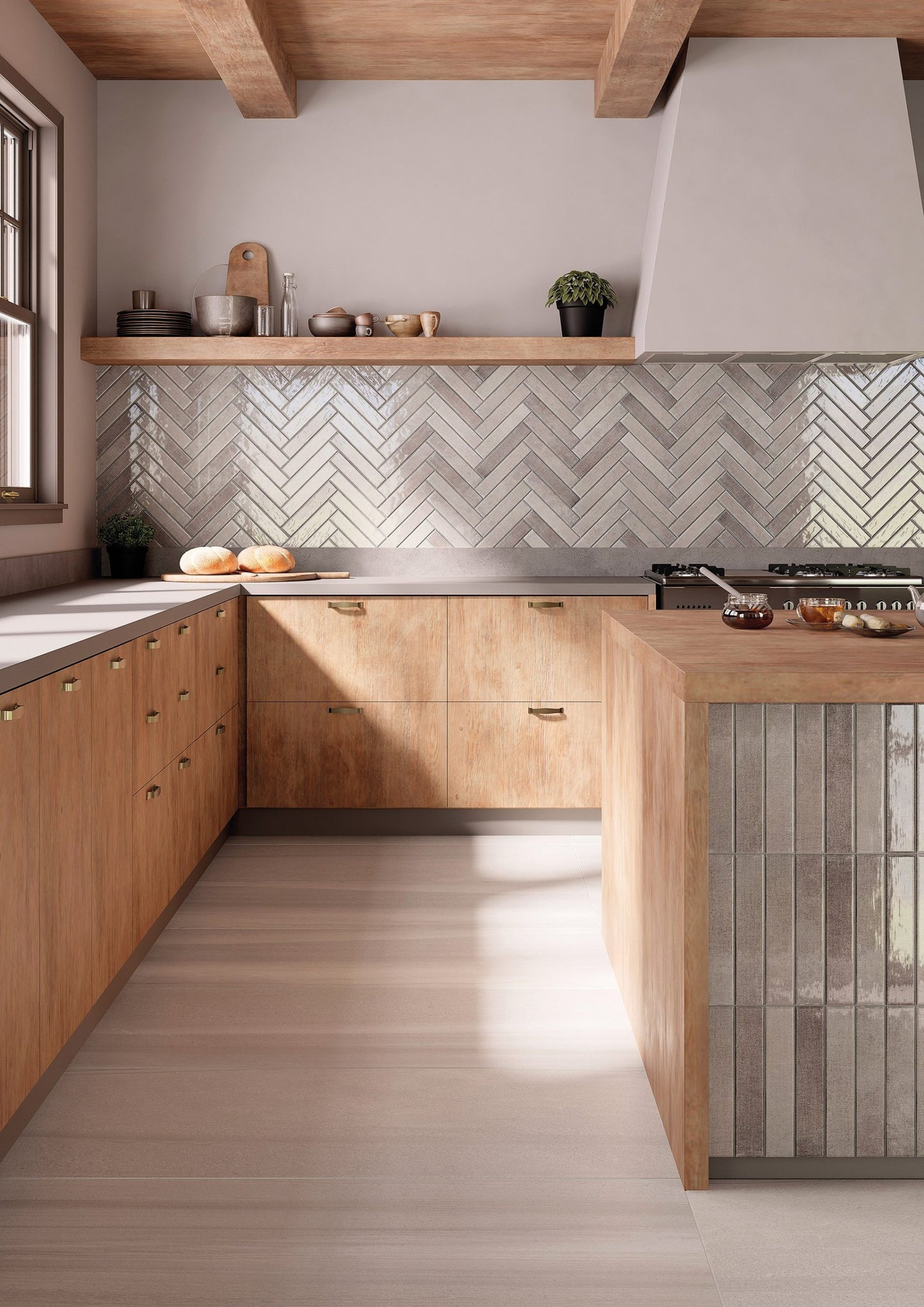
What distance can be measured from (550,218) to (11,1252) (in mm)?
4035

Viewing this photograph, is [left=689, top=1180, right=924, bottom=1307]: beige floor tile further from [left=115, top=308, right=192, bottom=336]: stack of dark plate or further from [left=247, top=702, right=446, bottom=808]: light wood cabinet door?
[left=115, top=308, right=192, bottom=336]: stack of dark plate

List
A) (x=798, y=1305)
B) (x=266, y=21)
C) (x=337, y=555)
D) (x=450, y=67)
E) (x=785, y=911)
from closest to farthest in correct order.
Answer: (x=798, y=1305) → (x=785, y=911) → (x=266, y=21) → (x=450, y=67) → (x=337, y=555)

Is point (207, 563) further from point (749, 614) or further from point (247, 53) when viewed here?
point (749, 614)

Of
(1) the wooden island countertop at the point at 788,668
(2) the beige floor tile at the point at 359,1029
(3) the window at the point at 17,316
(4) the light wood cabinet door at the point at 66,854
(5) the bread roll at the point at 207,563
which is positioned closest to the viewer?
(1) the wooden island countertop at the point at 788,668

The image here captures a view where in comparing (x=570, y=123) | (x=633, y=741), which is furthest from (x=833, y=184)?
(x=633, y=741)

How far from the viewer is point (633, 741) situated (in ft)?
8.09

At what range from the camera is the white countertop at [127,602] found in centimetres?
218

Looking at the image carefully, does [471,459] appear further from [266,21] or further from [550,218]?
[266,21]

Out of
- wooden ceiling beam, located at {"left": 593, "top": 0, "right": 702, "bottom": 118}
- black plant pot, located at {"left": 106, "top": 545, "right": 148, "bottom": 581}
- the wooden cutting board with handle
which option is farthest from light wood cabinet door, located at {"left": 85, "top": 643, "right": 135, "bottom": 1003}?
wooden ceiling beam, located at {"left": 593, "top": 0, "right": 702, "bottom": 118}

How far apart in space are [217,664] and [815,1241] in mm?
2566

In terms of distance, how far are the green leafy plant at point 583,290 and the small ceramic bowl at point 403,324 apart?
1.82 ft

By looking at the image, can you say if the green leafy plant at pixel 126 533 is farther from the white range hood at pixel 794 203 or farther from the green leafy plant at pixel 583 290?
the white range hood at pixel 794 203

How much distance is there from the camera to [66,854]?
2.21 metres

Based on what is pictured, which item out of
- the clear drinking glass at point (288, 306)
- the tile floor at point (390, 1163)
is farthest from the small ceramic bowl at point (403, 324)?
the tile floor at point (390, 1163)
